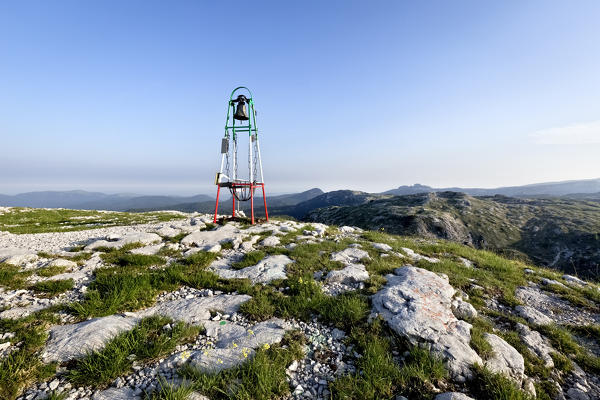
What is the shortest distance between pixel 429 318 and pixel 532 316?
396 centimetres

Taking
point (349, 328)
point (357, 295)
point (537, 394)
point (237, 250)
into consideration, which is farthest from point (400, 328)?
point (237, 250)

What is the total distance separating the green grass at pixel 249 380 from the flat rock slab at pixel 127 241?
9.29m

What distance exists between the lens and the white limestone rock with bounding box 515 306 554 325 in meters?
6.63

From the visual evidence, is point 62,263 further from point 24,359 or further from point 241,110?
point 241,110

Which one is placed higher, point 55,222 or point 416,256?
point 55,222

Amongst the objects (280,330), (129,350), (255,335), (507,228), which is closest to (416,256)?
(280,330)

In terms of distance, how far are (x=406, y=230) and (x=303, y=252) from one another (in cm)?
7372

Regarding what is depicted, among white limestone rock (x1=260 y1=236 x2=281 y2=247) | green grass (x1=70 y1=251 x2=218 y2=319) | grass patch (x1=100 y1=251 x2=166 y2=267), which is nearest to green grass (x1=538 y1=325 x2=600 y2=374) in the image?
green grass (x1=70 y1=251 x2=218 y2=319)

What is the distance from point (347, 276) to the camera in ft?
27.0

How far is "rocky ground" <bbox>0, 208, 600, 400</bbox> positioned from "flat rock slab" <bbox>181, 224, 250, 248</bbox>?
1877mm

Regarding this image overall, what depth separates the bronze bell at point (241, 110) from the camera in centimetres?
1695

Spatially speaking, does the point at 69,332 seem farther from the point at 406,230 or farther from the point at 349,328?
the point at 406,230

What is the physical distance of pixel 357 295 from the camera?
22.2ft

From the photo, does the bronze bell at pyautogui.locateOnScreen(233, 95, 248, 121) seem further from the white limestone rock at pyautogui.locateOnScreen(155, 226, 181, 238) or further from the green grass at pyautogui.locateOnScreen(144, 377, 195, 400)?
the green grass at pyautogui.locateOnScreen(144, 377, 195, 400)
